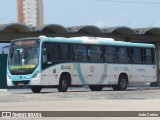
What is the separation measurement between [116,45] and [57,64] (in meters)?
5.40

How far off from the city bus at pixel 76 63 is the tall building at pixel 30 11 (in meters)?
54.8

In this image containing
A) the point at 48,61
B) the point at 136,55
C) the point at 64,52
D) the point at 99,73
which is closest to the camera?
the point at 48,61

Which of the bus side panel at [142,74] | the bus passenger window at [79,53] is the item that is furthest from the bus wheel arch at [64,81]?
the bus side panel at [142,74]

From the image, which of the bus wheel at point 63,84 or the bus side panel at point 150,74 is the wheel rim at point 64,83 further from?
the bus side panel at point 150,74

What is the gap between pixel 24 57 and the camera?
2639 centimetres

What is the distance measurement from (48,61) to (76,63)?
2.20 m

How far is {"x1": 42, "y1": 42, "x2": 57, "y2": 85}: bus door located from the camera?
1026 inches

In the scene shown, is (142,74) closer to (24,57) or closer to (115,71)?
(115,71)

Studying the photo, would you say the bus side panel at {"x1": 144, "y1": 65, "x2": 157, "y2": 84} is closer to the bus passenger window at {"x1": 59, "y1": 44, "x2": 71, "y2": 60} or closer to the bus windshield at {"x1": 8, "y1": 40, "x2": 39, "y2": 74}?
the bus passenger window at {"x1": 59, "y1": 44, "x2": 71, "y2": 60}

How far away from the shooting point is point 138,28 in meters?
41.8

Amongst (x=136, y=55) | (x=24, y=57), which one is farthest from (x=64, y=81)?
(x=136, y=55)

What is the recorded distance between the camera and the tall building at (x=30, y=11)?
8606 cm

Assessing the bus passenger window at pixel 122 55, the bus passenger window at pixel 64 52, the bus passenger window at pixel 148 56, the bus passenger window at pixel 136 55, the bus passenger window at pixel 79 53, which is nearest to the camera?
the bus passenger window at pixel 64 52

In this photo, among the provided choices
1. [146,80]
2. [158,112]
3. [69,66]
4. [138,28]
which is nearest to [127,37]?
[138,28]
